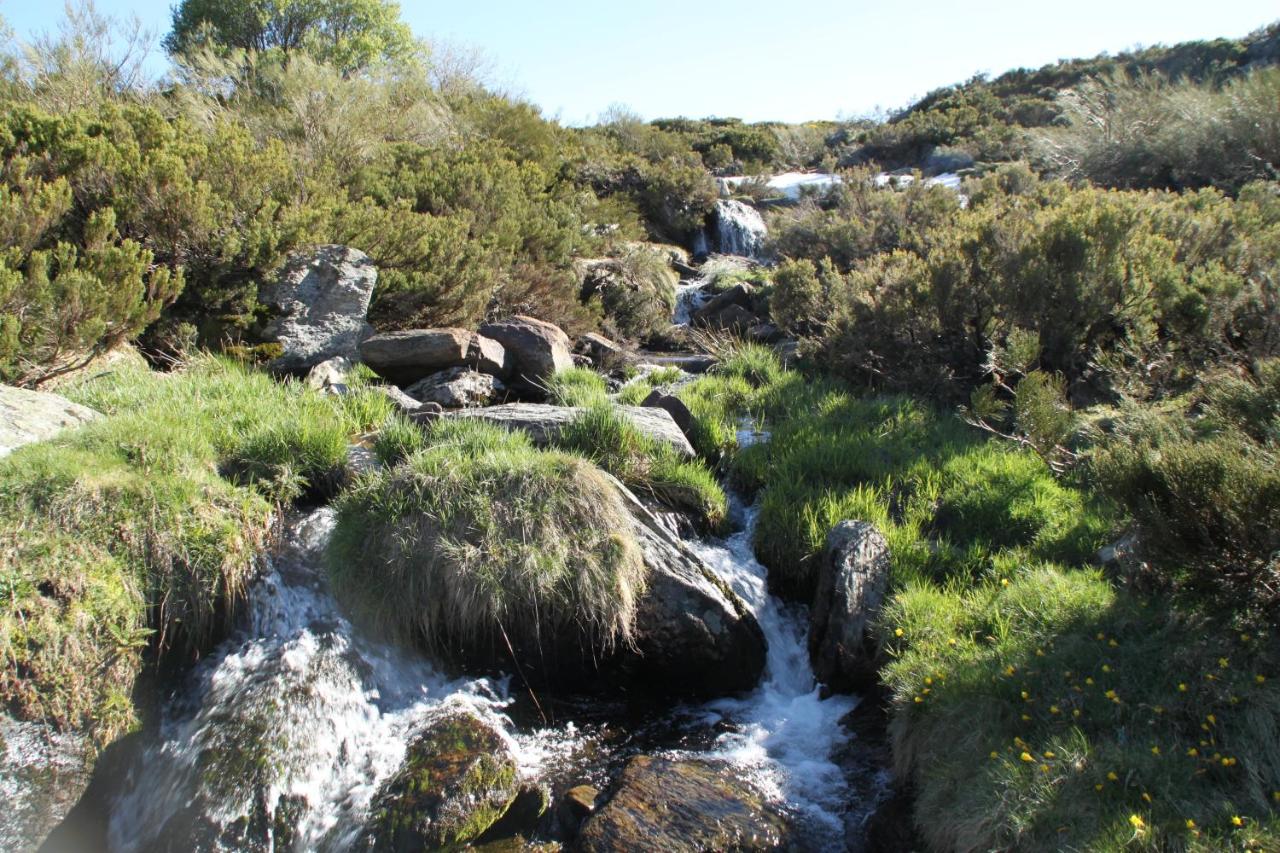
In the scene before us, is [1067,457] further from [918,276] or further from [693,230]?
[693,230]

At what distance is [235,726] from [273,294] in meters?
5.02

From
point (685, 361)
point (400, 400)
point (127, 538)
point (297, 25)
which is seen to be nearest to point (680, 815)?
point (127, 538)

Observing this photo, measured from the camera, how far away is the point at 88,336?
5.81m

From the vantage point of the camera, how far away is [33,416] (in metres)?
4.88

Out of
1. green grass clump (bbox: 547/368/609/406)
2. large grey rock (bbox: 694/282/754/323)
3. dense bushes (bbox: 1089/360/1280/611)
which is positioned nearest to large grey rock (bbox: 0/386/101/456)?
green grass clump (bbox: 547/368/609/406)

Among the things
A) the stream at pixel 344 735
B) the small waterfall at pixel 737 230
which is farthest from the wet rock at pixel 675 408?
the small waterfall at pixel 737 230

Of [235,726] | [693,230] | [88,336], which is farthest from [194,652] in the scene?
[693,230]

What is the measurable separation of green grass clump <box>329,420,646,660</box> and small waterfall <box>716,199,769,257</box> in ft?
46.2

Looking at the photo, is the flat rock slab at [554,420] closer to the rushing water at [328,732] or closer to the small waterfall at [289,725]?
the rushing water at [328,732]

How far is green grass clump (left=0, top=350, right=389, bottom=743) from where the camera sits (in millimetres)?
A: 3697

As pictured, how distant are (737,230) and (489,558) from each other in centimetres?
1552

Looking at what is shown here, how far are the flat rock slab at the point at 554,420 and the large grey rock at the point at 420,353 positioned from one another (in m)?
1.52

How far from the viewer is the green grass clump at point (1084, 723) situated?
2.90 metres

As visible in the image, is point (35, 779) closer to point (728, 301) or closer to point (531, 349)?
point (531, 349)
